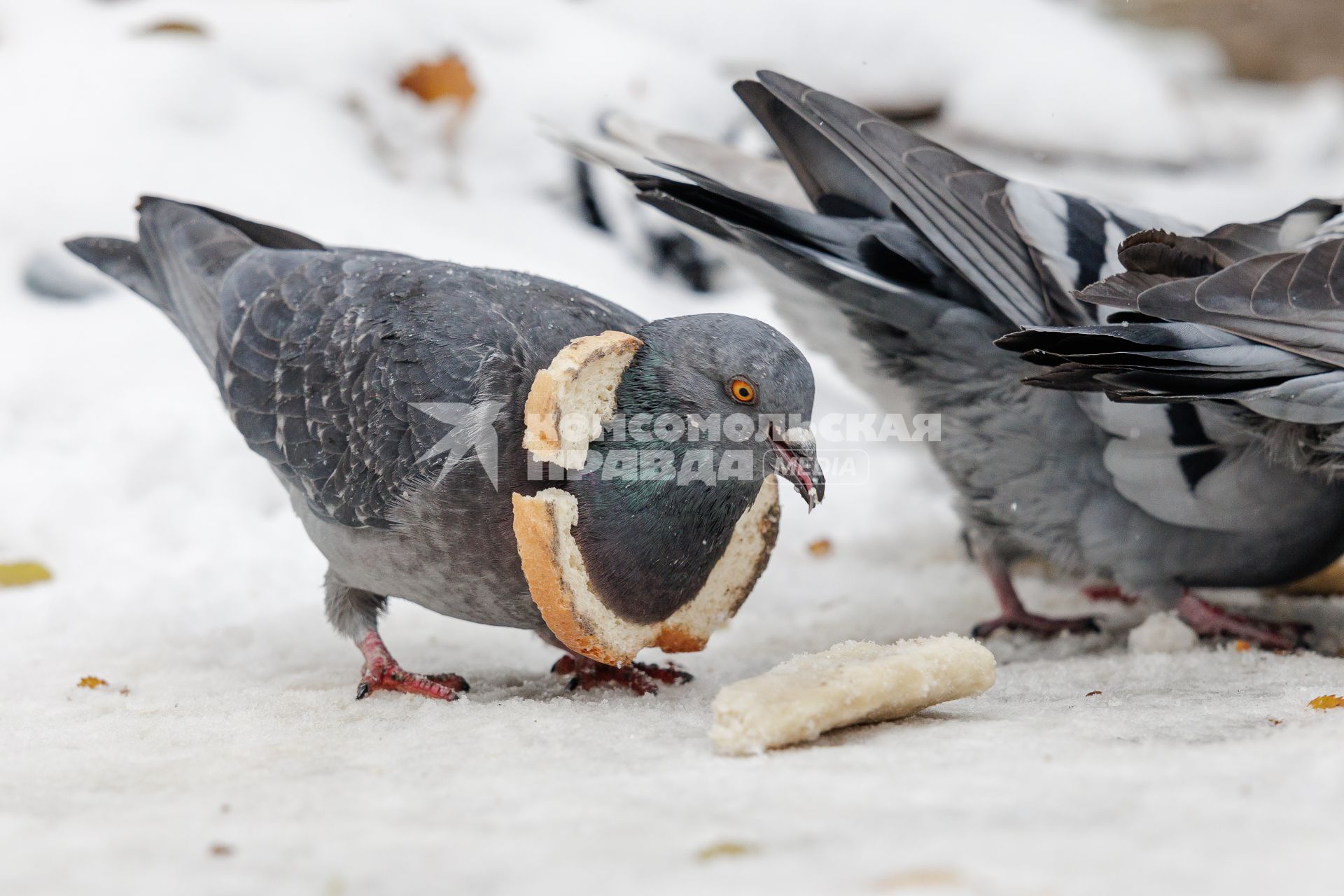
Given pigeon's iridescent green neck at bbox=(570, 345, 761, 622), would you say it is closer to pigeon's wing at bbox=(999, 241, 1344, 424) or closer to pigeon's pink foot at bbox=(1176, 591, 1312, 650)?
pigeon's wing at bbox=(999, 241, 1344, 424)

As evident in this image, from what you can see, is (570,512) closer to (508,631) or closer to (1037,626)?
(508,631)

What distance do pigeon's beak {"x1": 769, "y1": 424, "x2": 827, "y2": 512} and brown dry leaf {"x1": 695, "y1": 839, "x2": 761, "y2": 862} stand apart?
1.03 m

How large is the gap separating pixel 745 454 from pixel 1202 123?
275 inches

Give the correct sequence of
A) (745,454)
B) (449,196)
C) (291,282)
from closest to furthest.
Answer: (745,454)
(291,282)
(449,196)

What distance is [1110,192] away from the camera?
7.06 meters

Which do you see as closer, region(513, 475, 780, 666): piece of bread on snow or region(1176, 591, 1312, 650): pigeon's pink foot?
region(513, 475, 780, 666): piece of bread on snow

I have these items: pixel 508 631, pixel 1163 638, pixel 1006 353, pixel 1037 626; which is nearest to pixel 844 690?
pixel 1006 353

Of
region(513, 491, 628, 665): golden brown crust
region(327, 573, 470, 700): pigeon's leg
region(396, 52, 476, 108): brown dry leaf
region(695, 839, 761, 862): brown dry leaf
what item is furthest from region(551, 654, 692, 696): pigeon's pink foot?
region(396, 52, 476, 108): brown dry leaf

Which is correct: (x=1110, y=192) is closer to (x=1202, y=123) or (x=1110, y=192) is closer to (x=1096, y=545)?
(x=1202, y=123)

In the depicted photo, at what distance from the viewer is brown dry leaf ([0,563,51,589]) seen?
380 centimetres

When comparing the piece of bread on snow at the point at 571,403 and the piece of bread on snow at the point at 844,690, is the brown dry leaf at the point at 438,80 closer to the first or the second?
the piece of bread on snow at the point at 571,403

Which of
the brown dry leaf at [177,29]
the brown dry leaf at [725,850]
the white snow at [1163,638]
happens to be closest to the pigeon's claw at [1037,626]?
the white snow at [1163,638]

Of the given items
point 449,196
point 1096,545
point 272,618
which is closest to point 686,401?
point 1096,545

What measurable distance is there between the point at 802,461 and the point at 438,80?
435 centimetres
